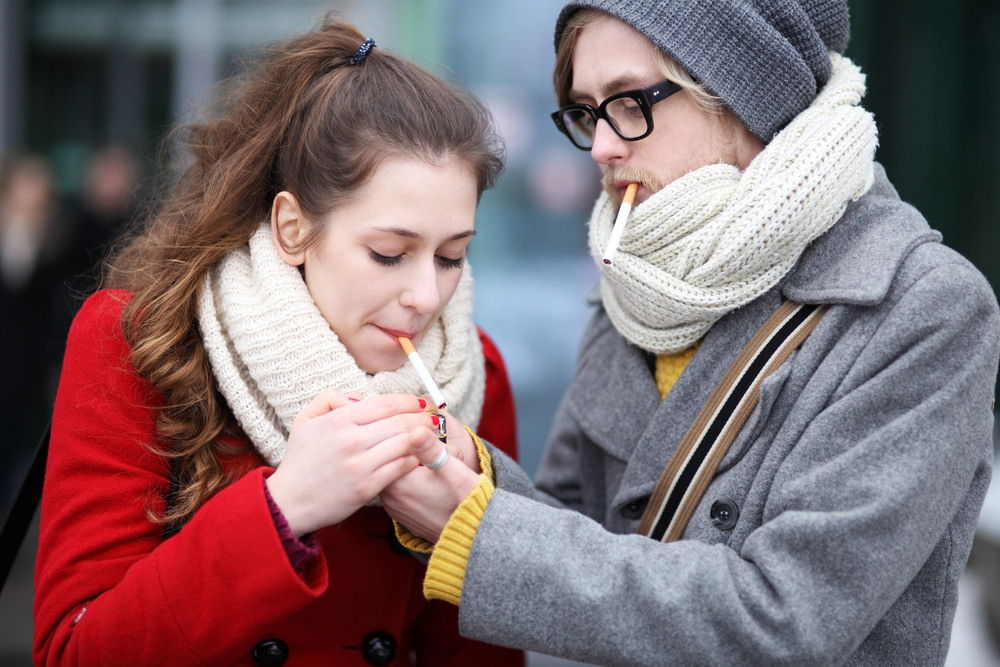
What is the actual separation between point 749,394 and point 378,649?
94 cm

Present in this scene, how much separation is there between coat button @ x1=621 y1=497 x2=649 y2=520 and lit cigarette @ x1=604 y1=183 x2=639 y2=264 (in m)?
0.54

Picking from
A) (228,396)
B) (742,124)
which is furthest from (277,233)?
(742,124)

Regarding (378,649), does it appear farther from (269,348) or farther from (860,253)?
(860,253)

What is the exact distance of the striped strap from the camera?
1.74 m

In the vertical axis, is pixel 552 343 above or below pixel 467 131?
below

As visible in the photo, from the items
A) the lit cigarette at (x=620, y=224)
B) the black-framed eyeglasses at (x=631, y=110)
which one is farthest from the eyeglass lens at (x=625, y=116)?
the lit cigarette at (x=620, y=224)

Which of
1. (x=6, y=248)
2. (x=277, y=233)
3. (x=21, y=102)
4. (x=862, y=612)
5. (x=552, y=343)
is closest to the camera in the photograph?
(x=862, y=612)

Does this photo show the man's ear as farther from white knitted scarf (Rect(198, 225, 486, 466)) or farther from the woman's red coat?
the woman's red coat

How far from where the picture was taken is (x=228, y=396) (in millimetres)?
1714

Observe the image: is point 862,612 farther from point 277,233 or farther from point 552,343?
point 552,343

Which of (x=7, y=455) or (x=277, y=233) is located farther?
(x=7, y=455)

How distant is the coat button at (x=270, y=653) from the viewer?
1.73m

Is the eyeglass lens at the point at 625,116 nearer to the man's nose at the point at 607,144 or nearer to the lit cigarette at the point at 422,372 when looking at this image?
the man's nose at the point at 607,144

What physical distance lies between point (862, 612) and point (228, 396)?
1233 mm
